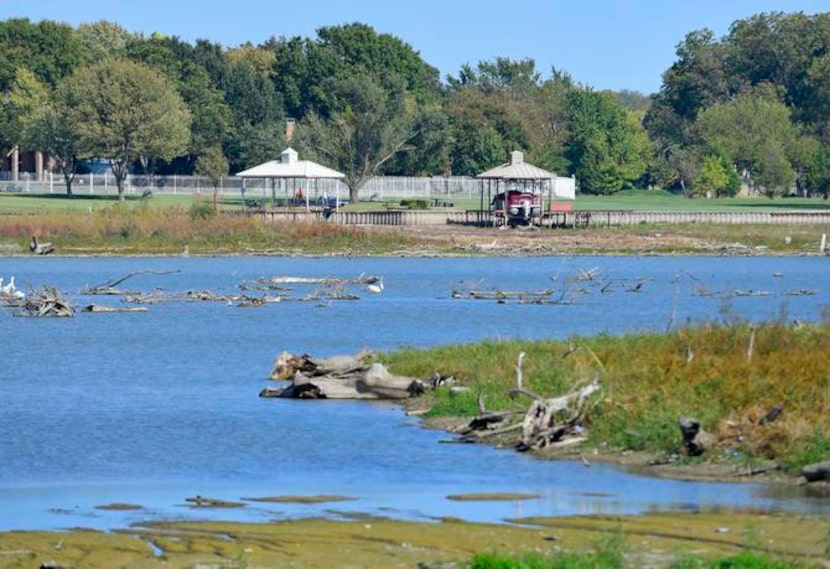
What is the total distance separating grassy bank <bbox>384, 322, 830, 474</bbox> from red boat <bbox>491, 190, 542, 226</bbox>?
227 ft

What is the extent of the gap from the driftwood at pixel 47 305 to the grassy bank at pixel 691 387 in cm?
2259

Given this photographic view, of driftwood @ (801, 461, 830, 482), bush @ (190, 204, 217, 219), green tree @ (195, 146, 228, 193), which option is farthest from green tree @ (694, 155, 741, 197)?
driftwood @ (801, 461, 830, 482)

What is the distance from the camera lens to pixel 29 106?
142500 millimetres

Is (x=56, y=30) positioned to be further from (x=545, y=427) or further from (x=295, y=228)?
(x=545, y=427)

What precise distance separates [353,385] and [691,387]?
8525 mm

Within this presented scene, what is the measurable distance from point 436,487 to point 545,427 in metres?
3.10

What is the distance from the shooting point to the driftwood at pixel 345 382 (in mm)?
33594

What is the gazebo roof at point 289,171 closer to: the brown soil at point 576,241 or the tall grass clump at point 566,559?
the brown soil at point 576,241

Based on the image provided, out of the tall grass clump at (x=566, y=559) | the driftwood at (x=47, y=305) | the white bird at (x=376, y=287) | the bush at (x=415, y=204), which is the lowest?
the white bird at (x=376, y=287)

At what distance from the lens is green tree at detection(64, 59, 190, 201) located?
130500mm

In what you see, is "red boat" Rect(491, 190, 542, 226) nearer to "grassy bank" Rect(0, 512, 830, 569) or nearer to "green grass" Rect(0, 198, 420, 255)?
"green grass" Rect(0, 198, 420, 255)

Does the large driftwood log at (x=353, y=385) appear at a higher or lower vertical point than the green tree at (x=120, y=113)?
lower

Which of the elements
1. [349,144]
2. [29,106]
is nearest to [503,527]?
[349,144]

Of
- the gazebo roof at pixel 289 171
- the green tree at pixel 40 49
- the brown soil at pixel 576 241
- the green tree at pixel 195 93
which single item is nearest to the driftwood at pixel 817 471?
the brown soil at pixel 576 241
